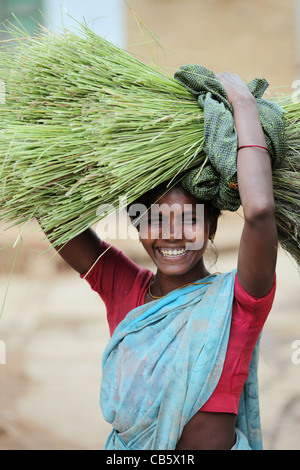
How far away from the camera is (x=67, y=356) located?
13.1ft

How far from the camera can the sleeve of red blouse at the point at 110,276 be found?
5.17 feet

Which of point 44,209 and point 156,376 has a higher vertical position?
point 44,209

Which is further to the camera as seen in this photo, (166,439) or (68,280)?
(68,280)

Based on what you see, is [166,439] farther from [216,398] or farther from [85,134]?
[85,134]

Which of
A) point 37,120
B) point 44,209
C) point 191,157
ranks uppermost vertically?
point 37,120

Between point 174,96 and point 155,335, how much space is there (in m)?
0.55

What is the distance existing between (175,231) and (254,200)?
0.23 m

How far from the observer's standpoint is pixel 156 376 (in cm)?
134

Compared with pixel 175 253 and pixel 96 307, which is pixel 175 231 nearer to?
pixel 175 253

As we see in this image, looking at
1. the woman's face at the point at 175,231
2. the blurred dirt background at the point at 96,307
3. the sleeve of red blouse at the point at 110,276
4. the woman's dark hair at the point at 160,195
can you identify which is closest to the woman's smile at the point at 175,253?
the woman's face at the point at 175,231

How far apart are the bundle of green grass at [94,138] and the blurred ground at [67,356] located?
1.85 meters

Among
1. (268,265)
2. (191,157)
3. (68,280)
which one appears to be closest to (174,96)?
(191,157)

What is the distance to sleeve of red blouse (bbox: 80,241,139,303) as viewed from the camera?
158 cm
